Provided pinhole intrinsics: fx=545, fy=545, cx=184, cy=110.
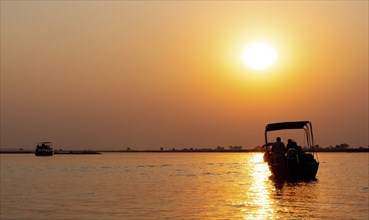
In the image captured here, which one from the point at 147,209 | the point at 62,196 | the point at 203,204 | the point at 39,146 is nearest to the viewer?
the point at 147,209

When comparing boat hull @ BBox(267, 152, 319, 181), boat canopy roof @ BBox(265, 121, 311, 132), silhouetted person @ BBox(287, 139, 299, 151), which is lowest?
boat hull @ BBox(267, 152, 319, 181)

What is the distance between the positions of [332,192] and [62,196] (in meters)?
18.8

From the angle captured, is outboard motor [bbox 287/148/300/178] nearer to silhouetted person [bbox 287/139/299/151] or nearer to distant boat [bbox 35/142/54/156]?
silhouetted person [bbox 287/139/299/151]

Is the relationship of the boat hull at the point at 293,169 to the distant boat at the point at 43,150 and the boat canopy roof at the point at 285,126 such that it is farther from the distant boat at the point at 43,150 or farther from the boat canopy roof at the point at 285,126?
the distant boat at the point at 43,150

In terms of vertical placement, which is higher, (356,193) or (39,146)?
(39,146)

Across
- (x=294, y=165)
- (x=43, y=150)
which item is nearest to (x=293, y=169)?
(x=294, y=165)

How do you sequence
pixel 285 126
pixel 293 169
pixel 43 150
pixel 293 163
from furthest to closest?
pixel 43 150
pixel 285 126
pixel 293 163
pixel 293 169

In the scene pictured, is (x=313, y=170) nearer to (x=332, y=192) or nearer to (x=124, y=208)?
(x=332, y=192)

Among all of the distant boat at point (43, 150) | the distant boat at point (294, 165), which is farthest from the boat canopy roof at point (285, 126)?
the distant boat at point (43, 150)

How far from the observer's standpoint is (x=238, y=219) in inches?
949

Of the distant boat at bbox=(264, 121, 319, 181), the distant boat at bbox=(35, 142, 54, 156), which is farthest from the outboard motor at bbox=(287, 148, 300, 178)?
the distant boat at bbox=(35, 142, 54, 156)

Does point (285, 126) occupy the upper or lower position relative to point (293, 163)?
upper

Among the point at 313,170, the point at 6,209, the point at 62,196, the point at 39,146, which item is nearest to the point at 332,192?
the point at 313,170

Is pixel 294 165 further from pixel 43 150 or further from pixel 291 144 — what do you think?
pixel 43 150
